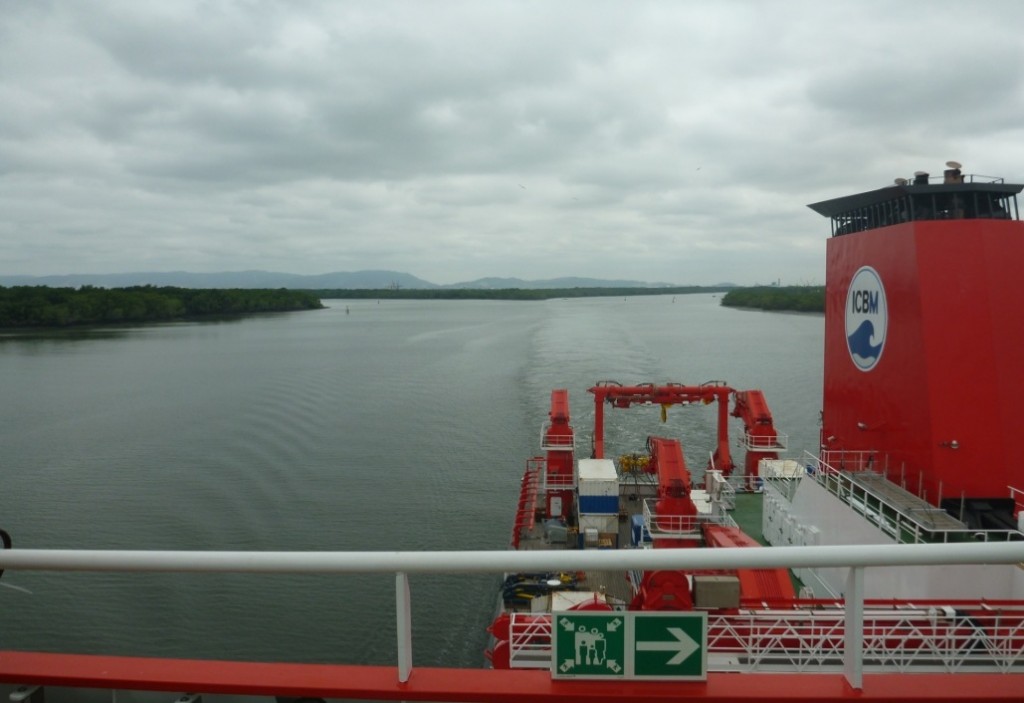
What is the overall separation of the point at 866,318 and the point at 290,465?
13555mm

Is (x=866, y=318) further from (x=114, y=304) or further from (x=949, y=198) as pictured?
(x=114, y=304)

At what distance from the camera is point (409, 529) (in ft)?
42.6

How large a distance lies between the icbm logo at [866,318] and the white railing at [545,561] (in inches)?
216

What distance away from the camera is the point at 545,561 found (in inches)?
53.1

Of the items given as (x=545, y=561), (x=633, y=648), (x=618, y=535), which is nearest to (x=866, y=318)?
(x=618, y=535)

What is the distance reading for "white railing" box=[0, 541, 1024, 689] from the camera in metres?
→ 1.29

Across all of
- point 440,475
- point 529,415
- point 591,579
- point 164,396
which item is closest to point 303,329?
point 164,396

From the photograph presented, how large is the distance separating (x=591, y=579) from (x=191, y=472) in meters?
11.5

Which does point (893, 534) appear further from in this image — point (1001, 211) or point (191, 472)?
point (191, 472)

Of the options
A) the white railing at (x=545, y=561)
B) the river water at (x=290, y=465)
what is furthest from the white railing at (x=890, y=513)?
the river water at (x=290, y=465)

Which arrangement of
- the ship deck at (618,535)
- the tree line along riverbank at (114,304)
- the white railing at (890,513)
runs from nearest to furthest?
1. the white railing at (890,513)
2. the ship deck at (618,535)
3. the tree line along riverbank at (114,304)

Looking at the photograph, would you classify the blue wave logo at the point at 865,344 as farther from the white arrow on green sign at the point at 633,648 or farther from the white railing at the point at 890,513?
the white arrow on green sign at the point at 633,648

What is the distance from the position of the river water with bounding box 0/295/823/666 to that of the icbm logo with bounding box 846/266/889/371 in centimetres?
582

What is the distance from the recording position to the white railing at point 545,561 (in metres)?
1.29
